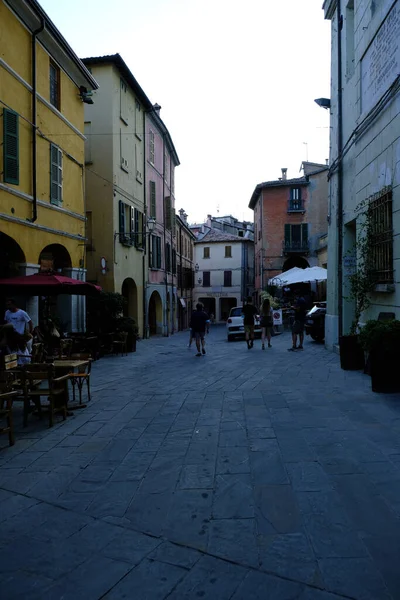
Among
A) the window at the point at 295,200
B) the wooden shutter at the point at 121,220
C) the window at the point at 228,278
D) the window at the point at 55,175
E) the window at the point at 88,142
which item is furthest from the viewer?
the window at the point at 228,278

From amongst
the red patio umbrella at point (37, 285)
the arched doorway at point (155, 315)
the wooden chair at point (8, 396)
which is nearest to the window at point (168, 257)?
the arched doorway at point (155, 315)

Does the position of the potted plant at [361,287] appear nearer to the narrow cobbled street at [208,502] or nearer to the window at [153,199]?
the narrow cobbled street at [208,502]

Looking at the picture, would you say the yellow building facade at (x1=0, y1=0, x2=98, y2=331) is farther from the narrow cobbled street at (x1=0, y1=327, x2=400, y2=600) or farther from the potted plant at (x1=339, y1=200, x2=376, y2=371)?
the potted plant at (x1=339, y1=200, x2=376, y2=371)

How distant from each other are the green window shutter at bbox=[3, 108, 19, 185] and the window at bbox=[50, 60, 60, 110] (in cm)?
295

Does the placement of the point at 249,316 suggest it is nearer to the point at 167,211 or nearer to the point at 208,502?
the point at 208,502

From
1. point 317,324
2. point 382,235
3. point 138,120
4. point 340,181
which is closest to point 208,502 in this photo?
point 382,235

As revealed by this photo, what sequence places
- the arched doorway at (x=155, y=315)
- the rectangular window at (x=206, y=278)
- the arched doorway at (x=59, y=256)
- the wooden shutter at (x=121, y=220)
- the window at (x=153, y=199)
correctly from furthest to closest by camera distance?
the rectangular window at (x=206, y=278), the arched doorway at (x=155, y=315), the window at (x=153, y=199), the wooden shutter at (x=121, y=220), the arched doorway at (x=59, y=256)

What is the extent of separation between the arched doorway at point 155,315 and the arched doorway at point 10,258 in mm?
15302

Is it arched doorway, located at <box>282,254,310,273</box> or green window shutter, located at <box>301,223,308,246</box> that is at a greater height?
green window shutter, located at <box>301,223,308,246</box>

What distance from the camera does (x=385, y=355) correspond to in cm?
722

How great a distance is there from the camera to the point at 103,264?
738 inches

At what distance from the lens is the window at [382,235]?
29.5 ft

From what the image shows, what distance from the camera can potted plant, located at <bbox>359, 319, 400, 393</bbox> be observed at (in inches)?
282

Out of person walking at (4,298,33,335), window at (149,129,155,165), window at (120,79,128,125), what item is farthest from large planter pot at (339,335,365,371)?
window at (149,129,155,165)
